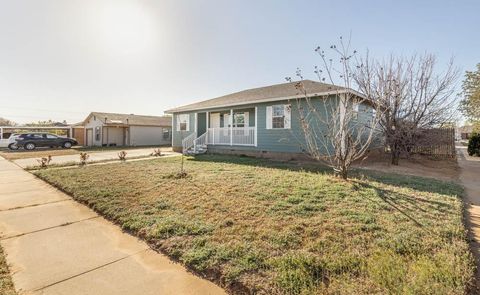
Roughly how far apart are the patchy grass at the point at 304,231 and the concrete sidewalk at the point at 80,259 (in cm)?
23

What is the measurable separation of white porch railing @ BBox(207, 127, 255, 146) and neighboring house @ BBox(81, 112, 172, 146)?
1542 centimetres

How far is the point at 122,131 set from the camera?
27234mm

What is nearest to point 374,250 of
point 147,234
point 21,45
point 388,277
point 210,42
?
point 388,277

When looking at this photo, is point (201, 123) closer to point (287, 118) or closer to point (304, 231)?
point (287, 118)

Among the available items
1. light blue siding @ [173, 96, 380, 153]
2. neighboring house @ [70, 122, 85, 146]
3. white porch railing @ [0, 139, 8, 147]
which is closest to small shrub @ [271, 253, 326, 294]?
light blue siding @ [173, 96, 380, 153]

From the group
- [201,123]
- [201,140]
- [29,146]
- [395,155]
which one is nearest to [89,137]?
[29,146]

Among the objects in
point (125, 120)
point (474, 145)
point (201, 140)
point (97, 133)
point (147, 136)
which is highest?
point (125, 120)

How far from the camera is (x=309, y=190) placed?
17.7ft

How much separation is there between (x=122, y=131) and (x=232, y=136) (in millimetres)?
18925

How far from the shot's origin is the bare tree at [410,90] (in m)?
10.5

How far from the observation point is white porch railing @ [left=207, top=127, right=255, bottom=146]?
13.2 metres

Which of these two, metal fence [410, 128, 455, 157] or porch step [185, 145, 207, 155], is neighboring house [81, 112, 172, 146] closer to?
porch step [185, 145, 207, 155]

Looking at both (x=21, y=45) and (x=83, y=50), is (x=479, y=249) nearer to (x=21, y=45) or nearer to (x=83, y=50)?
(x=83, y=50)

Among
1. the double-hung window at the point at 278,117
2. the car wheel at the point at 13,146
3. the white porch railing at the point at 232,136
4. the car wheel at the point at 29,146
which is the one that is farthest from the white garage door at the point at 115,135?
the double-hung window at the point at 278,117
